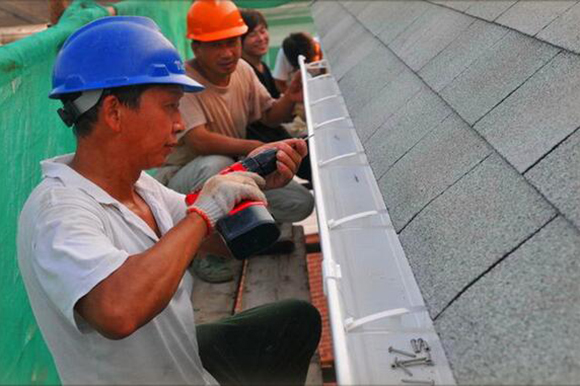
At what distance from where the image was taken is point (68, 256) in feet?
4.78

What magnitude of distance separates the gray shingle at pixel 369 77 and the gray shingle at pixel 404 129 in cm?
43

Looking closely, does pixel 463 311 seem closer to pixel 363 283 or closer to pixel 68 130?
pixel 363 283

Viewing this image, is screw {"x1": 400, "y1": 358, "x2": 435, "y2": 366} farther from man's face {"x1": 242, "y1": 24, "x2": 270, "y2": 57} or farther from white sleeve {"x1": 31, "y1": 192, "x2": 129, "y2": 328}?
man's face {"x1": 242, "y1": 24, "x2": 270, "y2": 57}

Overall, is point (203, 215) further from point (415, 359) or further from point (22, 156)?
point (22, 156)

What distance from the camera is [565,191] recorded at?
3.57ft

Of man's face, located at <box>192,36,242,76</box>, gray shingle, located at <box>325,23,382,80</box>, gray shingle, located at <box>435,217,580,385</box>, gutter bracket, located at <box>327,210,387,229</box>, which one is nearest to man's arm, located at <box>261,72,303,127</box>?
gray shingle, located at <box>325,23,382,80</box>

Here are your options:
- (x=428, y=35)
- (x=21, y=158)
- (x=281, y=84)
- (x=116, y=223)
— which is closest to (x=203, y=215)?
(x=116, y=223)

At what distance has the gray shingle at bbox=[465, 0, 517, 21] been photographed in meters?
2.36

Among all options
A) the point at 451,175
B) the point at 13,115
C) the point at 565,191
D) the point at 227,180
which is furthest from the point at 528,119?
the point at 13,115

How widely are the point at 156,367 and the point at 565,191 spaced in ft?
4.44

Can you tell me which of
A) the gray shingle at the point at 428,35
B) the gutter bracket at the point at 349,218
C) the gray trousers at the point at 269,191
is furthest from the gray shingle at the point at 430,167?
the gray trousers at the point at 269,191

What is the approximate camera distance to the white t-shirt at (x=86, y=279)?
147cm

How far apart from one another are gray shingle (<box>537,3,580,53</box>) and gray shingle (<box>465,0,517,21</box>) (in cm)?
42

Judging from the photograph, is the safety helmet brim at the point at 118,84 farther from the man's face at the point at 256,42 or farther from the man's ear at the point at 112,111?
the man's face at the point at 256,42
